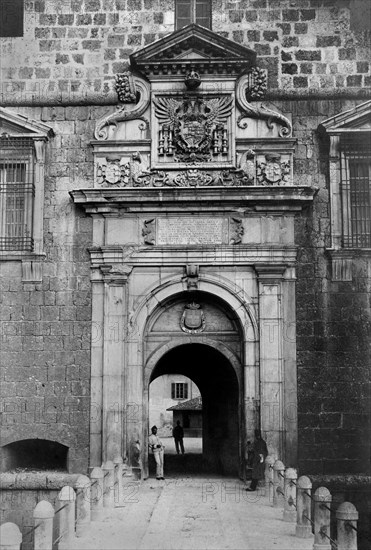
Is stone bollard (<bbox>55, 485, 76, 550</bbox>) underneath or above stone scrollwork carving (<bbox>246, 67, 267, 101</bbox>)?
underneath

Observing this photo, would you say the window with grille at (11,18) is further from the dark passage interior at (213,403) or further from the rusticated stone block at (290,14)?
the dark passage interior at (213,403)

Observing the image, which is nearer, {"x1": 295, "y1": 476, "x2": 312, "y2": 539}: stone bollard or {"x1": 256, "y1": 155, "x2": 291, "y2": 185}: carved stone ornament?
{"x1": 295, "y1": 476, "x2": 312, "y2": 539}: stone bollard

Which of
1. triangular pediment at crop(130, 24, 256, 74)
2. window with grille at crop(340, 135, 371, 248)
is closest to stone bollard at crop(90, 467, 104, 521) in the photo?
window with grille at crop(340, 135, 371, 248)

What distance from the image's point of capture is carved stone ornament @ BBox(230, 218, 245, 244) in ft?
51.8

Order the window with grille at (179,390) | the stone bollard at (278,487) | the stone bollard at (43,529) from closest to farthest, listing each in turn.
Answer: the stone bollard at (43,529)
the stone bollard at (278,487)
the window with grille at (179,390)

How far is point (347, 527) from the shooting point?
29.5 feet

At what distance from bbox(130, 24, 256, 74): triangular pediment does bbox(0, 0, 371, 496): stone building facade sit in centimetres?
3

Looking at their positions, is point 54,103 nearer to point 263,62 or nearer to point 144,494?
point 263,62

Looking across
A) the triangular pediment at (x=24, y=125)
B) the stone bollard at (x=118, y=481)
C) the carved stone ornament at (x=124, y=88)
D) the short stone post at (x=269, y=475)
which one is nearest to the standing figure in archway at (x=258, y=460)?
the short stone post at (x=269, y=475)

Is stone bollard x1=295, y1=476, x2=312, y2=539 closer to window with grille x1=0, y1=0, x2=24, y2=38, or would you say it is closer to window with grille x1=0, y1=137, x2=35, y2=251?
window with grille x1=0, y1=137, x2=35, y2=251

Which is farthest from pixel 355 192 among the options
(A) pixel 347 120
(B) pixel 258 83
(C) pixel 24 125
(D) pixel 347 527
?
(D) pixel 347 527

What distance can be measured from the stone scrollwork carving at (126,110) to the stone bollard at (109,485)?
6930mm

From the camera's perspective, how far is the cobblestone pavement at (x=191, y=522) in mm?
10359

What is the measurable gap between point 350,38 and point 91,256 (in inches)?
287
